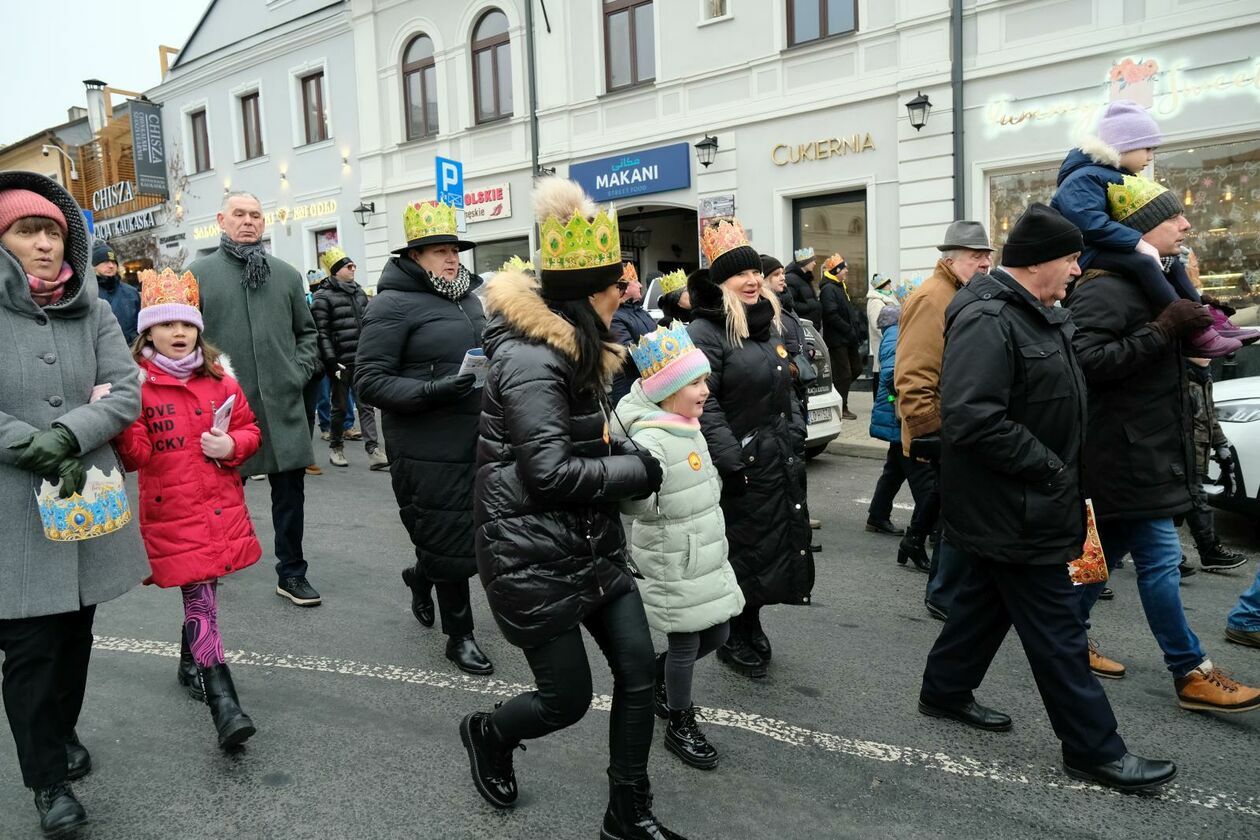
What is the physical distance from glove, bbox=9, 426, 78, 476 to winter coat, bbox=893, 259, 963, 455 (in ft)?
11.7

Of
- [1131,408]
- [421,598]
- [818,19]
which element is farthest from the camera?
[818,19]

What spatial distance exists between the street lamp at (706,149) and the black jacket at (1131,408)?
457 inches

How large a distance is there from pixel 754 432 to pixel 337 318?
646 cm

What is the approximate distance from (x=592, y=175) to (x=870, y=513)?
456 inches

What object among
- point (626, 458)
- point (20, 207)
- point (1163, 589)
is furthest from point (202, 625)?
point (1163, 589)

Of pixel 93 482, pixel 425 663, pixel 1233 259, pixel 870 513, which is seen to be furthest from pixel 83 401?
pixel 1233 259

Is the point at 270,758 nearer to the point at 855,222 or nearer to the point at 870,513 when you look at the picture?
the point at 870,513

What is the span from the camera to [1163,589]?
141 inches

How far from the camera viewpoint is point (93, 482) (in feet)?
9.53

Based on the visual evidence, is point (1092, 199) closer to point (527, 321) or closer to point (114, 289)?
point (527, 321)

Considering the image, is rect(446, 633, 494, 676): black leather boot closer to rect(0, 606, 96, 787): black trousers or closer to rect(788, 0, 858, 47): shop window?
rect(0, 606, 96, 787): black trousers

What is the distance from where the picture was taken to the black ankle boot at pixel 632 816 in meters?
2.67

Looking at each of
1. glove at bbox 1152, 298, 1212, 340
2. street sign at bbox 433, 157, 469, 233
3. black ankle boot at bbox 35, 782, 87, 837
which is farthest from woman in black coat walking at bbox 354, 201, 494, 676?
street sign at bbox 433, 157, 469, 233

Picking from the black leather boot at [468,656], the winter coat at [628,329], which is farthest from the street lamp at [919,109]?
the black leather boot at [468,656]
